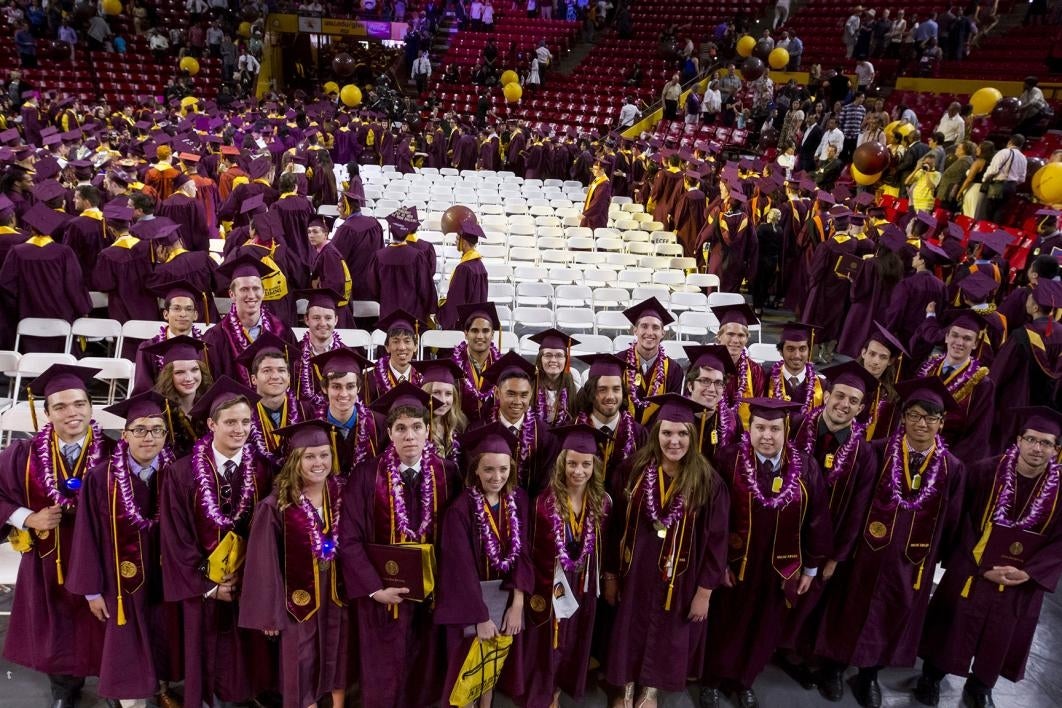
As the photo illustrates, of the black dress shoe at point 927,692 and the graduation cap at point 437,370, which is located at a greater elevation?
the graduation cap at point 437,370

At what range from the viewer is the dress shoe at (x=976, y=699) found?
12.7 ft

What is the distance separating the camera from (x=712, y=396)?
166 inches

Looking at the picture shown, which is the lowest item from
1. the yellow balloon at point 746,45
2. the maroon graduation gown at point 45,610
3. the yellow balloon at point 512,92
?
the maroon graduation gown at point 45,610

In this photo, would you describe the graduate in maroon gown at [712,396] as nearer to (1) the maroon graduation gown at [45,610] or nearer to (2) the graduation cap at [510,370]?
(2) the graduation cap at [510,370]

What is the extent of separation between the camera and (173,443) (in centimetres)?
363

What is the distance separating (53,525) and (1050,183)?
35.6 ft

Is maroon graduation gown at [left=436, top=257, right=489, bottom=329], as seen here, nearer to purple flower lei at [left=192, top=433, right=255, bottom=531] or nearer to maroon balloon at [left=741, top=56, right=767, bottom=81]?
purple flower lei at [left=192, top=433, right=255, bottom=531]

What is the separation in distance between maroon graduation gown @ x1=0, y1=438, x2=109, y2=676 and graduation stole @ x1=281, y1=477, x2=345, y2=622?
89cm

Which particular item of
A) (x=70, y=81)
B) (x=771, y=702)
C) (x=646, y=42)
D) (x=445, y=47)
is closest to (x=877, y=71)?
(x=646, y=42)

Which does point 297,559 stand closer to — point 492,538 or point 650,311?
point 492,538

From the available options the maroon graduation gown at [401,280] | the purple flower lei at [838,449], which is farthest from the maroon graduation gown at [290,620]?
the maroon graduation gown at [401,280]

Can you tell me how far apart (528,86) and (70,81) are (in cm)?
1184

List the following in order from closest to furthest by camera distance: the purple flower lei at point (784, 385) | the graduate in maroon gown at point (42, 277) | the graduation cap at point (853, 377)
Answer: the graduation cap at point (853, 377), the purple flower lei at point (784, 385), the graduate in maroon gown at point (42, 277)

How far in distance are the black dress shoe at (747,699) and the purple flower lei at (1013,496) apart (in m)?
1.37
